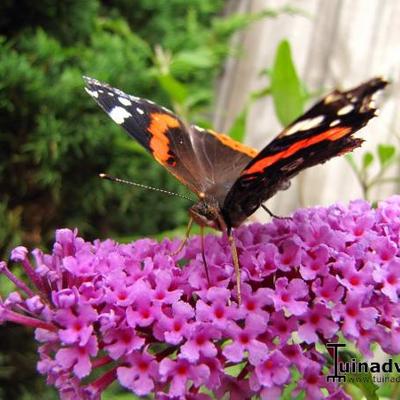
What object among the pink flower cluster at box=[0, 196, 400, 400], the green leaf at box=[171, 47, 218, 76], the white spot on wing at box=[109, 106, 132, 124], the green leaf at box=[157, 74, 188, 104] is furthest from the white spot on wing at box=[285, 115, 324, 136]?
the green leaf at box=[171, 47, 218, 76]

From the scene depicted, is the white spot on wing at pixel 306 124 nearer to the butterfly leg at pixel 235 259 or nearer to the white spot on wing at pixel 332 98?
the white spot on wing at pixel 332 98

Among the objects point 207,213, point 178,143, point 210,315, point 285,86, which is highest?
point 285,86

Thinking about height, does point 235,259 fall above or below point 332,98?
below

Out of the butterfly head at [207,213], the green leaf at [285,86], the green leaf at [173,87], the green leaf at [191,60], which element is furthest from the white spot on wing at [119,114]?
the green leaf at [191,60]

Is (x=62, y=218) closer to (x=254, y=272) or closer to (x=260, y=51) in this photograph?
(x=260, y=51)

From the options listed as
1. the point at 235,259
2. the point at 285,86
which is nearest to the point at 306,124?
the point at 235,259

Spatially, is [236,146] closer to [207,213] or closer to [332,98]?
[207,213]

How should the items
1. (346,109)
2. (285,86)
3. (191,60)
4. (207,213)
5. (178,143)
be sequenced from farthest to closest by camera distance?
(191,60) → (285,86) → (178,143) → (207,213) → (346,109)
